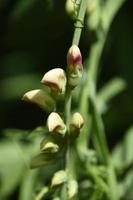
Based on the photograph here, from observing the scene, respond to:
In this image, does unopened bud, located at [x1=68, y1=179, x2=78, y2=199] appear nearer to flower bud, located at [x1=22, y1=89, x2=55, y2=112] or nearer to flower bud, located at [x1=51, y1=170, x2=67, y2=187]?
flower bud, located at [x1=51, y1=170, x2=67, y2=187]

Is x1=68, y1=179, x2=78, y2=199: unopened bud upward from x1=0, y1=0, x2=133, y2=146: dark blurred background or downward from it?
downward

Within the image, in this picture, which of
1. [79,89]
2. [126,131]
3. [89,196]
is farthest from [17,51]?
[89,196]

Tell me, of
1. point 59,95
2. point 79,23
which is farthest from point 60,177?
point 79,23

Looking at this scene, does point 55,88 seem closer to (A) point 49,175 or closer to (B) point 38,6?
(A) point 49,175

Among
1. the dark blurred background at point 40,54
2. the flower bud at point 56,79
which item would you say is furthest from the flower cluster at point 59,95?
the dark blurred background at point 40,54

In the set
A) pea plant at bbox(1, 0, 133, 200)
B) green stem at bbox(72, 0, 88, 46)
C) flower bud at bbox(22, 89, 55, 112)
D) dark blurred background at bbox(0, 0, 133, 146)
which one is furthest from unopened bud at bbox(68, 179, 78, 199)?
dark blurred background at bbox(0, 0, 133, 146)
